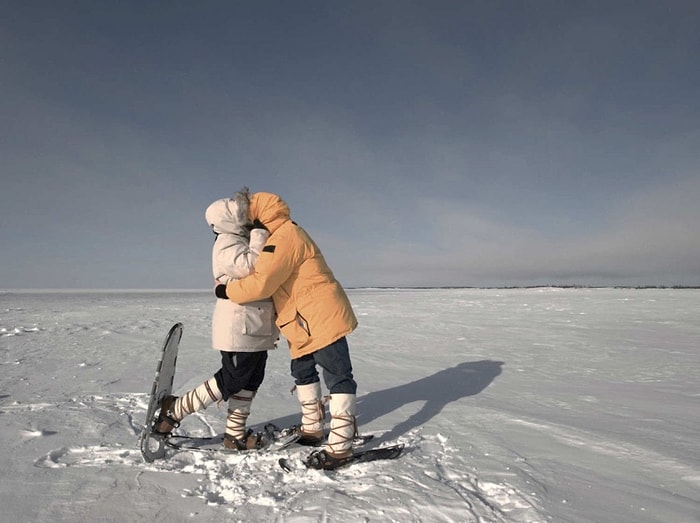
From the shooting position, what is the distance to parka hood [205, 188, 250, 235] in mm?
2779

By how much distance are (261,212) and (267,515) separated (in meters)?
1.83

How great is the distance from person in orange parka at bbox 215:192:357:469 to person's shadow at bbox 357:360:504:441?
74 cm

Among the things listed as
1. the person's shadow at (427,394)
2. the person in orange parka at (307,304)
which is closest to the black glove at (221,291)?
the person in orange parka at (307,304)

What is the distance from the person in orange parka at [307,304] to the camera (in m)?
2.55

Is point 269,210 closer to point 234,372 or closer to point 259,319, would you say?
point 259,319

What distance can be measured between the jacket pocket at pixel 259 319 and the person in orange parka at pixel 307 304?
3.9 inches

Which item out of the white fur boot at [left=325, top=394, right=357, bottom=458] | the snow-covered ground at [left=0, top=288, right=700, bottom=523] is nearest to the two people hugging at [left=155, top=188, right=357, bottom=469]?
the white fur boot at [left=325, top=394, right=357, bottom=458]

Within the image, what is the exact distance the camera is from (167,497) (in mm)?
2080

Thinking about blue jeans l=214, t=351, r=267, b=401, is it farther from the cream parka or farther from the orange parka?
the orange parka

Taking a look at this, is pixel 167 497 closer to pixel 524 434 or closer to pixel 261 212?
pixel 261 212

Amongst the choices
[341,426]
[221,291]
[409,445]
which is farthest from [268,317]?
[409,445]

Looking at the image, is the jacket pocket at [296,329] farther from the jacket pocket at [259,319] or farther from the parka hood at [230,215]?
the parka hood at [230,215]

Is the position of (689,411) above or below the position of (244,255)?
below

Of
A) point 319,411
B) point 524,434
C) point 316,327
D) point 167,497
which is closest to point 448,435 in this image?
point 524,434
